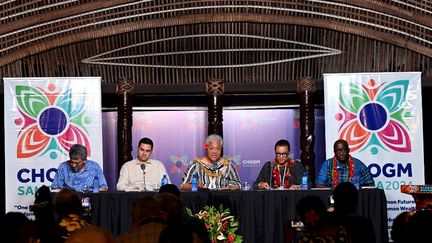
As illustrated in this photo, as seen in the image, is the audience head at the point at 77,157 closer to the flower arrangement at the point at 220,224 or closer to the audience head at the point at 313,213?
the flower arrangement at the point at 220,224

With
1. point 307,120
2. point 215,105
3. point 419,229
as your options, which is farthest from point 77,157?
point 419,229

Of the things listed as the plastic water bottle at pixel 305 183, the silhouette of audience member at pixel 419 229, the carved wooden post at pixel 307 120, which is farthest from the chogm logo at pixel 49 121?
the silhouette of audience member at pixel 419 229

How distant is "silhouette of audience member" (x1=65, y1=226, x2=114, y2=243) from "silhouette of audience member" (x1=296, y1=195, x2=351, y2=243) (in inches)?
44.6

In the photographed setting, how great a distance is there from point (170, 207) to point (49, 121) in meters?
7.37

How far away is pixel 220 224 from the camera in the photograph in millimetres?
10328

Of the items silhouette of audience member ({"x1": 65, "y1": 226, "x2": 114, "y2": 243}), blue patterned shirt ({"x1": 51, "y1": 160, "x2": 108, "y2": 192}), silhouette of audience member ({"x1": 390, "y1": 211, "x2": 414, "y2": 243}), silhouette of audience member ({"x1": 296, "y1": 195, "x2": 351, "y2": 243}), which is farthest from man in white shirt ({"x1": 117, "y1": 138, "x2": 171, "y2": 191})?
silhouette of audience member ({"x1": 390, "y1": 211, "x2": 414, "y2": 243})

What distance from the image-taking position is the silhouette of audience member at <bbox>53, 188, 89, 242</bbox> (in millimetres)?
6582

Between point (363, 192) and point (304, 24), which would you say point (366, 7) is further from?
point (363, 192)

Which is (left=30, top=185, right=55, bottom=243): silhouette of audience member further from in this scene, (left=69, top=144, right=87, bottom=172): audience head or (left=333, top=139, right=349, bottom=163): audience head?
(left=333, top=139, right=349, bottom=163): audience head

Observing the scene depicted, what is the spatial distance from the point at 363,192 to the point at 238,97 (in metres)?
4.91

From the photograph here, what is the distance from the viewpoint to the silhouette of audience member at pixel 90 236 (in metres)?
5.99

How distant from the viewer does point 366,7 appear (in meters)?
13.9

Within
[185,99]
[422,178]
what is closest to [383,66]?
[422,178]

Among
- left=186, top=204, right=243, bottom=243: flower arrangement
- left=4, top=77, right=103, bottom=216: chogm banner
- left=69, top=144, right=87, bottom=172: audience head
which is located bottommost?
left=186, top=204, right=243, bottom=243: flower arrangement
